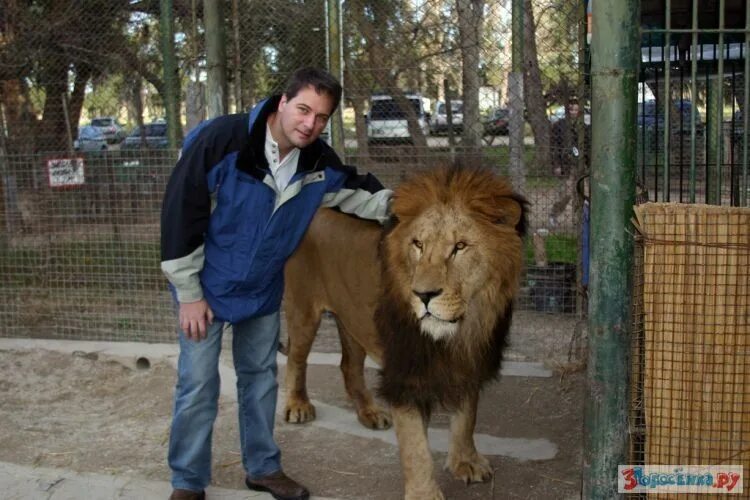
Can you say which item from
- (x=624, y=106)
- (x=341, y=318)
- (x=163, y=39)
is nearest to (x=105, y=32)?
(x=163, y=39)

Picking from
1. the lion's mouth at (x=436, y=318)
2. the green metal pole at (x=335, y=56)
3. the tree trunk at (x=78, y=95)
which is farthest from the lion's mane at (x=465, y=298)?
the tree trunk at (x=78, y=95)

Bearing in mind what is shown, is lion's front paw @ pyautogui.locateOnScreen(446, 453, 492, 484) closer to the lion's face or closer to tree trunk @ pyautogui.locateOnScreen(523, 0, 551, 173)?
the lion's face

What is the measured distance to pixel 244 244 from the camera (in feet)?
11.9

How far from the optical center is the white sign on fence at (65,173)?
6.98 metres

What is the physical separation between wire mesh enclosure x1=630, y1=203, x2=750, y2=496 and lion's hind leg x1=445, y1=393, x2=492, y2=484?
1.09m

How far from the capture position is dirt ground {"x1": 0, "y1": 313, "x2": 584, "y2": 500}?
13.6 feet

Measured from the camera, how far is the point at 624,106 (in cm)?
286

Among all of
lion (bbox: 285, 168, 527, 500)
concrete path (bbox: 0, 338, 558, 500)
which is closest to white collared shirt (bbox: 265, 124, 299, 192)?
lion (bbox: 285, 168, 527, 500)

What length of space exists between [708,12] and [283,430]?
131 inches

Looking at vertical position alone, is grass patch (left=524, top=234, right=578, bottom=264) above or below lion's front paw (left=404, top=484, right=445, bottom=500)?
above

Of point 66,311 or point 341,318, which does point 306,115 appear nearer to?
point 341,318

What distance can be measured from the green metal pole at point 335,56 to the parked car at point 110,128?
12.4ft

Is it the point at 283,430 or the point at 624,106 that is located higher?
the point at 624,106

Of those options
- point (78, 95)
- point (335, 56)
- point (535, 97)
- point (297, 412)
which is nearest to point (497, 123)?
point (535, 97)
